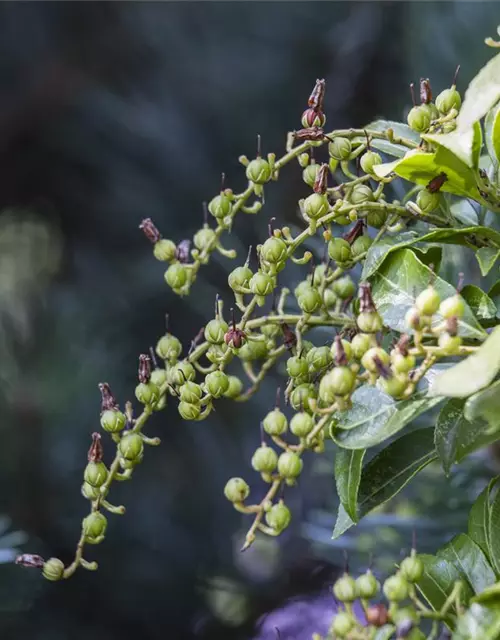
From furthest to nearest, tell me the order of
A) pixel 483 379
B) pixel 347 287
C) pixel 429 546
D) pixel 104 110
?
1. pixel 104 110
2. pixel 429 546
3. pixel 347 287
4. pixel 483 379

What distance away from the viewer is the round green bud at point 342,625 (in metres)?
0.28

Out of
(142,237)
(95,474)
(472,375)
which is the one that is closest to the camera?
(472,375)

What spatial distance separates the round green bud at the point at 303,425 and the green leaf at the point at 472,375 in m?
0.07

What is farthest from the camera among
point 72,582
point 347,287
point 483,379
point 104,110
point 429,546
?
point 104,110

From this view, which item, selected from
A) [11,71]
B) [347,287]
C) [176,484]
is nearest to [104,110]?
[11,71]

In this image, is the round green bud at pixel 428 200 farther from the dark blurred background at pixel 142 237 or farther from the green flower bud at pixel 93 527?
the dark blurred background at pixel 142 237

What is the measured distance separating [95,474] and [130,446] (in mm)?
18

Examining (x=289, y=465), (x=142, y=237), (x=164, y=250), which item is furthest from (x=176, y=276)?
(x=142, y=237)

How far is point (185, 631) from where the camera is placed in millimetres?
997

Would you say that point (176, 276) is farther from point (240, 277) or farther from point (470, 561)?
point (470, 561)

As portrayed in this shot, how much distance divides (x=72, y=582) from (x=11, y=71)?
61 cm

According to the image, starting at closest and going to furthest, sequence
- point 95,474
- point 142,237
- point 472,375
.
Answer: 1. point 472,375
2. point 95,474
3. point 142,237

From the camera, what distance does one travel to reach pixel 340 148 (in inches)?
14.4

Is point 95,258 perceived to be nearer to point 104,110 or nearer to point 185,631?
point 104,110
